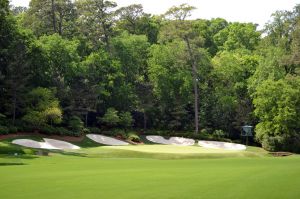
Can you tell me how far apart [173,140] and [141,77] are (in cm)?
1196

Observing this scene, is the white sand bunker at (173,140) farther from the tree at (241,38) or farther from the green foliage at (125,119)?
the tree at (241,38)

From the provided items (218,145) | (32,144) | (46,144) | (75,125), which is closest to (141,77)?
(218,145)

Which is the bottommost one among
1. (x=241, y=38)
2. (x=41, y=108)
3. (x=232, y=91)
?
(x=41, y=108)

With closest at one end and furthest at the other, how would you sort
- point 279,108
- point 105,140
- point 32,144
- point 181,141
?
point 32,144 < point 105,140 < point 279,108 < point 181,141

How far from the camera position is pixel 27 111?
3994cm

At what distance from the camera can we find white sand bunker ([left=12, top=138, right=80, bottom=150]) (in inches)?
1344

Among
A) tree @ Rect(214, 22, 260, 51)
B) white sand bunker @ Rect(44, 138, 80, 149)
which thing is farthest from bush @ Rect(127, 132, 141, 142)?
tree @ Rect(214, 22, 260, 51)

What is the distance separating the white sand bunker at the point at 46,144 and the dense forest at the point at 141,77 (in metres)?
2.83

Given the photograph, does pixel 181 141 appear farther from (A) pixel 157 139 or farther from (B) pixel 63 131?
(B) pixel 63 131

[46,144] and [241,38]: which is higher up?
[241,38]

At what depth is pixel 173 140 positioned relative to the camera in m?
50.6

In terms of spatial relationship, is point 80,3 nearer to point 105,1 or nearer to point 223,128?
point 105,1

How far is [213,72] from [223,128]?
326 inches

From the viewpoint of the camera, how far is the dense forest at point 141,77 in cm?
4344
